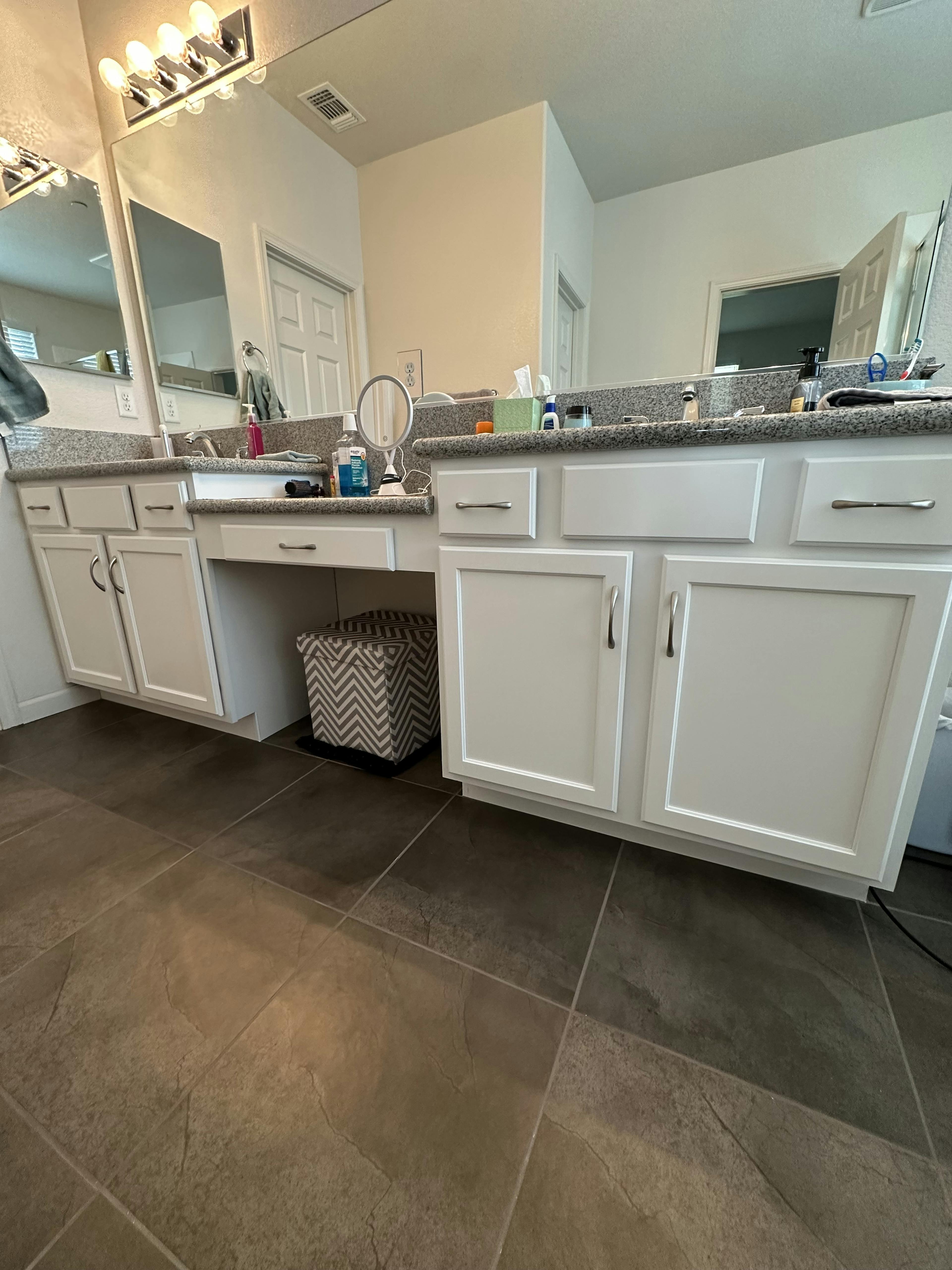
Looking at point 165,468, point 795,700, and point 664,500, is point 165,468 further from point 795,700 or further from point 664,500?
point 795,700

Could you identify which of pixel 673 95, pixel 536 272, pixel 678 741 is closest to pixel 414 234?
pixel 536 272

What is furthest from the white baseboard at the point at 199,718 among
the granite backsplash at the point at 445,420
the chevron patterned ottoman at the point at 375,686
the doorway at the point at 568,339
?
the doorway at the point at 568,339

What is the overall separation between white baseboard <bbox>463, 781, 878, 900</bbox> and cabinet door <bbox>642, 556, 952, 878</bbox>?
10 centimetres

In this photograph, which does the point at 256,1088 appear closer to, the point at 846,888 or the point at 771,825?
the point at 771,825

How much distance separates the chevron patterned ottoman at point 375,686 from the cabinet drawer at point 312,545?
296 mm

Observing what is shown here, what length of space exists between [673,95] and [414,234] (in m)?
0.78

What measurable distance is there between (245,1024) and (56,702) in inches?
68.4

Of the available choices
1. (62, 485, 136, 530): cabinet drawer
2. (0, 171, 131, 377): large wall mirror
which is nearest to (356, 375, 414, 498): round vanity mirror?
(62, 485, 136, 530): cabinet drawer

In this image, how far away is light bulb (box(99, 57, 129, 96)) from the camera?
1773mm

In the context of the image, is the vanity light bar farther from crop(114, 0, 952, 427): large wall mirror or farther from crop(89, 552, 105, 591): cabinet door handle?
crop(89, 552, 105, 591): cabinet door handle

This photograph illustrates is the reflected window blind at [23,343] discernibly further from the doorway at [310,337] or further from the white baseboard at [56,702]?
the white baseboard at [56,702]

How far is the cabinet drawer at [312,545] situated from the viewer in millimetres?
1183

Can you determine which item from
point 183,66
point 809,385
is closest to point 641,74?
point 809,385

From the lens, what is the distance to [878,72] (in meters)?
1.05
